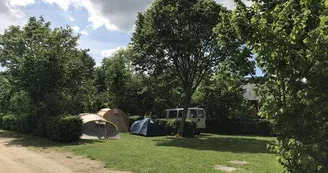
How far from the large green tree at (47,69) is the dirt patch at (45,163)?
6.37 metres

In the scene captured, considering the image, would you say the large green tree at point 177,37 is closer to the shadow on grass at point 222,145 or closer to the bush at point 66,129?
the shadow on grass at point 222,145

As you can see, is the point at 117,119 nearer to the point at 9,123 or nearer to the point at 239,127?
the point at 9,123

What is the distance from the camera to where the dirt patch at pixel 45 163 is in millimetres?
10766

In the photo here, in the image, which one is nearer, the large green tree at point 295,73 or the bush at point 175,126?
the large green tree at point 295,73

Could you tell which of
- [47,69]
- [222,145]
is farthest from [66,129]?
[222,145]

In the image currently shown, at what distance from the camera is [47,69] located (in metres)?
21.0

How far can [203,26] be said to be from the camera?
21047mm

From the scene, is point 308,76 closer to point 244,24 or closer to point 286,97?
point 286,97

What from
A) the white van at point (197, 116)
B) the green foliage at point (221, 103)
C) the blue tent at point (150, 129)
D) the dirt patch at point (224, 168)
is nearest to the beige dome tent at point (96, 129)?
the blue tent at point (150, 129)

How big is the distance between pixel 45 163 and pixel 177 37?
1145 cm

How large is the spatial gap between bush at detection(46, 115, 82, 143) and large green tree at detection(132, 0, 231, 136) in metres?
5.57

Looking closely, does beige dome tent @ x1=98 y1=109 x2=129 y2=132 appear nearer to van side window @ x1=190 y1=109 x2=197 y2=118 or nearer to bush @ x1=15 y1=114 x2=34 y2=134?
van side window @ x1=190 y1=109 x2=197 y2=118

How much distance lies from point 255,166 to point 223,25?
7708 mm

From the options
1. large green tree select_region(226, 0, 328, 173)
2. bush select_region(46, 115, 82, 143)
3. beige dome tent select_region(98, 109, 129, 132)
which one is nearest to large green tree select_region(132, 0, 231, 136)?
bush select_region(46, 115, 82, 143)
